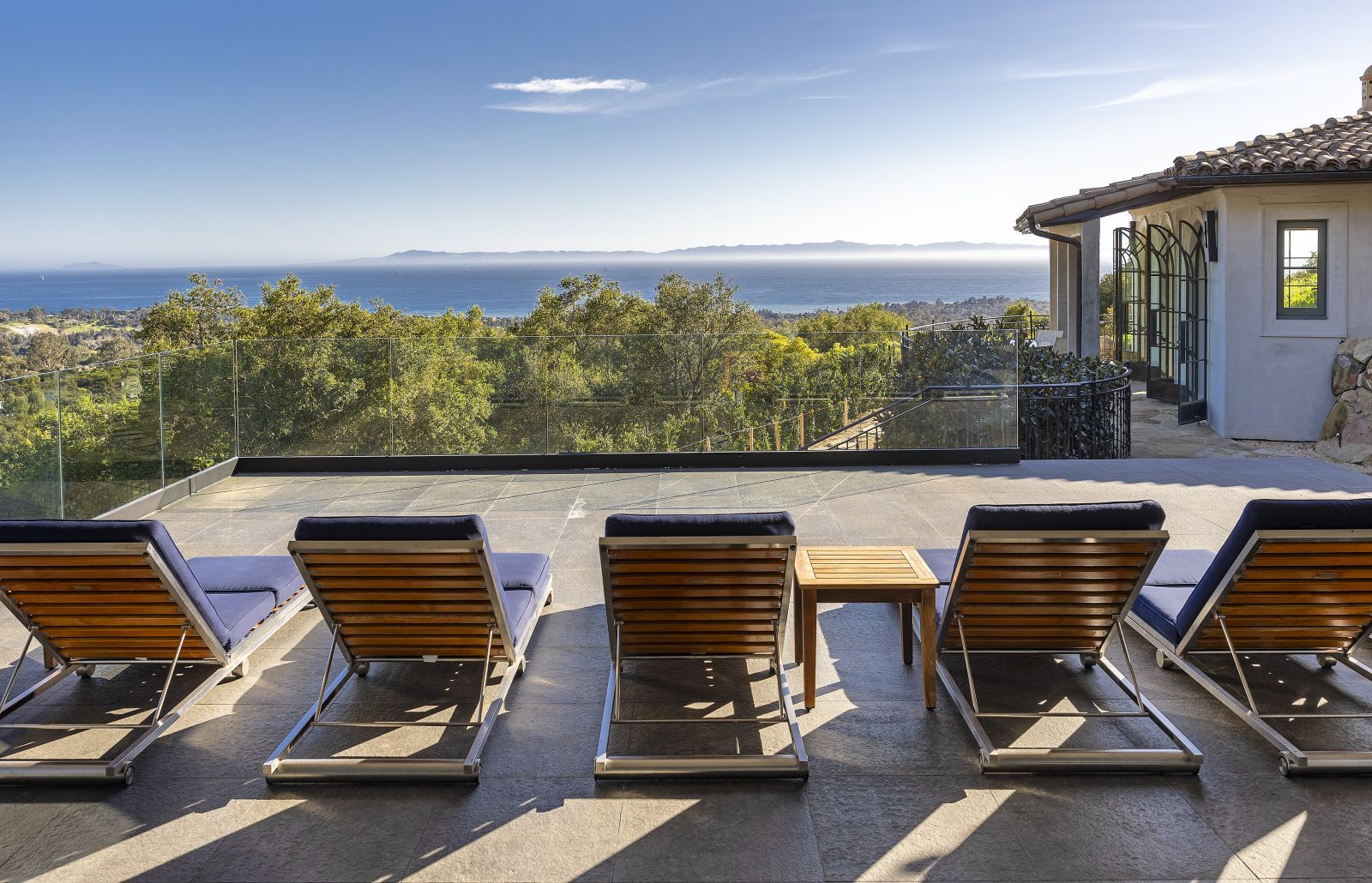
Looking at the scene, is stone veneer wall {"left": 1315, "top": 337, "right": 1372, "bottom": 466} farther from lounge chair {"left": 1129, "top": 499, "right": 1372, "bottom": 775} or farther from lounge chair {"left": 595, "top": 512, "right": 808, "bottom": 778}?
lounge chair {"left": 595, "top": 512, "right": 808, "bottom": 778}

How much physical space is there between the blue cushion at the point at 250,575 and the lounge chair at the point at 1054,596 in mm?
3104

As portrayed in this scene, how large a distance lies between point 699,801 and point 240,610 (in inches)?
96.3

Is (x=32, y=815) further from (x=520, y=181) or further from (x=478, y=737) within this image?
(x=520, y=181)

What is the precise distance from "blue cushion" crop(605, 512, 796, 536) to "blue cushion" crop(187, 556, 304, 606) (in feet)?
6.68

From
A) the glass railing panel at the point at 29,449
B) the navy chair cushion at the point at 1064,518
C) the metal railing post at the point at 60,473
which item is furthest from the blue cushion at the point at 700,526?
the metal railing post at the point at 60,473

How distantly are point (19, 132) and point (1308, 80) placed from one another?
2787 inches

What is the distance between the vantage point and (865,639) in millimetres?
5008

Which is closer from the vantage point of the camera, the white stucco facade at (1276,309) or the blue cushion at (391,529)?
the blue cushion at (391,529)

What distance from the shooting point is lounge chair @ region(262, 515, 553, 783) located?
140 inches

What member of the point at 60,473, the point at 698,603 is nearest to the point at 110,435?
the point at 60,473

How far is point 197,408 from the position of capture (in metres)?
9.96

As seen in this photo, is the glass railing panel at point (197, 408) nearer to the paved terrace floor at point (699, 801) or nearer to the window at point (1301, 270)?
the paved terrace floor at point (699, 801)

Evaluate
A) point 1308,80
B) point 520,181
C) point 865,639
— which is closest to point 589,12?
point 1308,80

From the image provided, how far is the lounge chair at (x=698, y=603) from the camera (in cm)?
354
